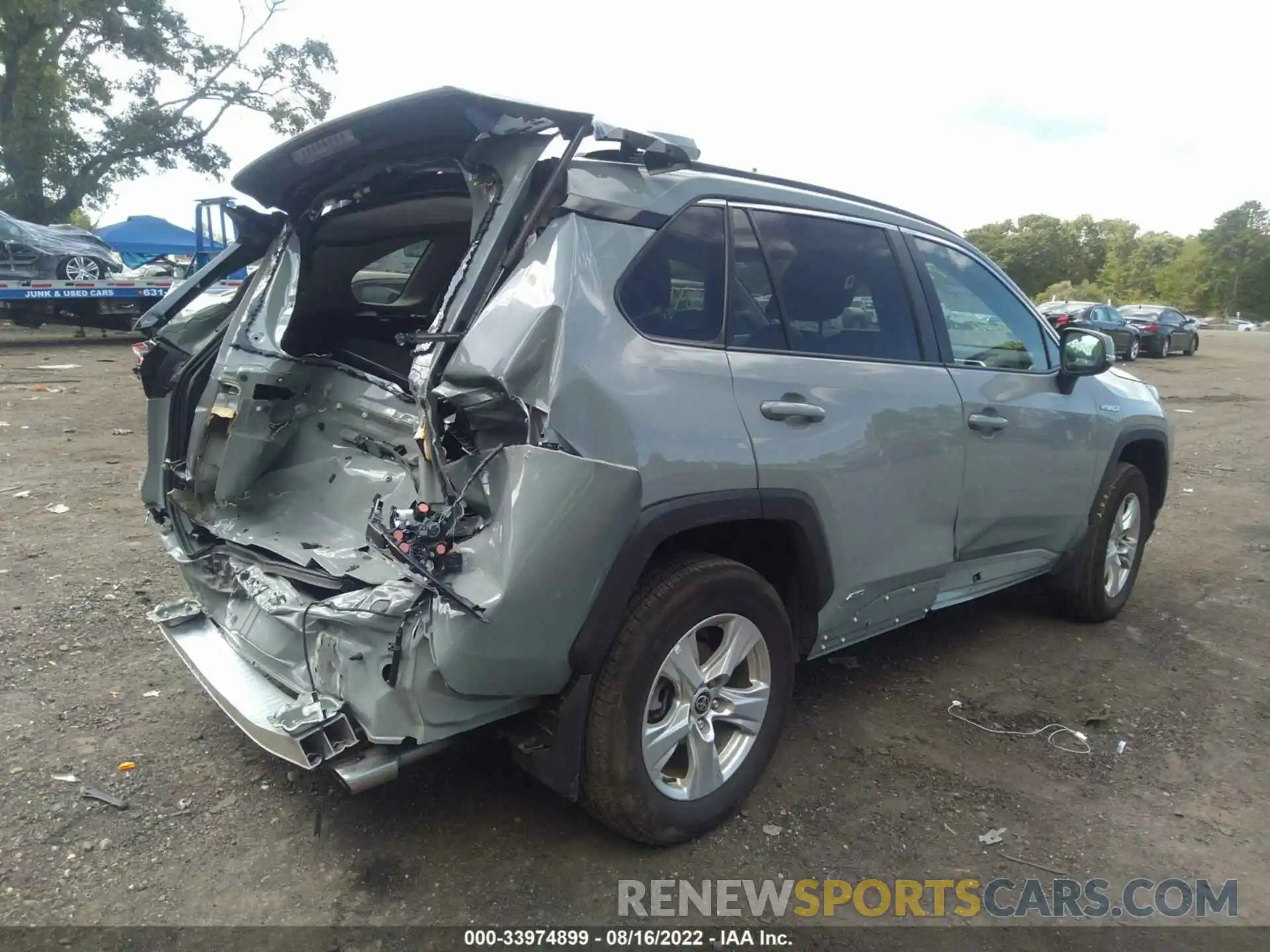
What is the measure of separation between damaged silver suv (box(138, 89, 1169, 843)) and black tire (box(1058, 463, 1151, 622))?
414 millimetres

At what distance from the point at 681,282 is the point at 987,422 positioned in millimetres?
1594

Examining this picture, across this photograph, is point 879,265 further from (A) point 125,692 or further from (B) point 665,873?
(A) point 125,692

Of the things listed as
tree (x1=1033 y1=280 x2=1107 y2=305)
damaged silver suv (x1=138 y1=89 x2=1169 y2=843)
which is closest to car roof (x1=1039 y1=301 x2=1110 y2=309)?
damaged silver suv (x1=138 y1=89 x2=1169 y2=843)

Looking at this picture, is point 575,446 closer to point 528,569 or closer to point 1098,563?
point 528,569

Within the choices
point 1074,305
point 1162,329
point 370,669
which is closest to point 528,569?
point 370,669

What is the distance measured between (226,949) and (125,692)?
167cm

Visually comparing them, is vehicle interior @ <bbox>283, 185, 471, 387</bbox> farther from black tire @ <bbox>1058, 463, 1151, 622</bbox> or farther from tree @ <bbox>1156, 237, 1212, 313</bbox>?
tree @ <bbox>1156, 237, 1212, 313</bbox>

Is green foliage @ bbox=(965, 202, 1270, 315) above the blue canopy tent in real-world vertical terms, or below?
above

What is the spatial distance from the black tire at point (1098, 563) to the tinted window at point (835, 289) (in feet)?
5.73

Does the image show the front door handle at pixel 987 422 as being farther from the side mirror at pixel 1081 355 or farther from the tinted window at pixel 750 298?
the tinted window at pixel 750 298

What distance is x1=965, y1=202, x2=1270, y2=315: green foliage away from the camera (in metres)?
88.4

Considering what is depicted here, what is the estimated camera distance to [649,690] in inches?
100

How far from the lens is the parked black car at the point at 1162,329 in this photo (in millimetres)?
26297

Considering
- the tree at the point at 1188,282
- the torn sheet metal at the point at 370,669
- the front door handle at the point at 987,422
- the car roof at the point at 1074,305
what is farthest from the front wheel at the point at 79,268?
the tree at the point at 1188,282
